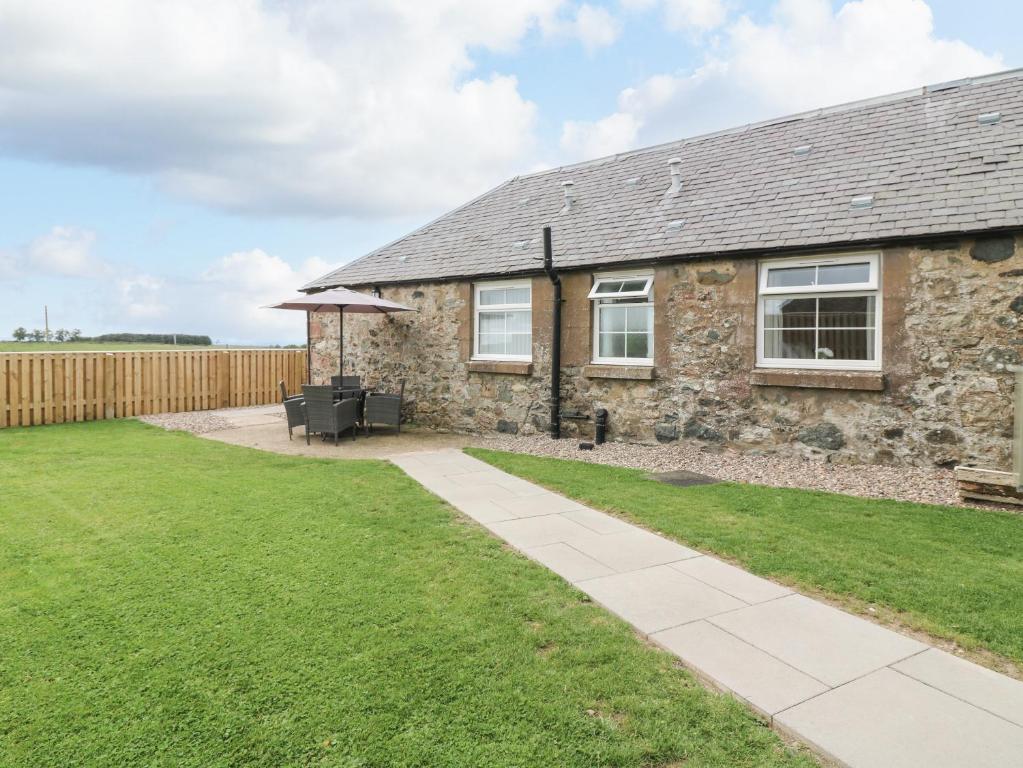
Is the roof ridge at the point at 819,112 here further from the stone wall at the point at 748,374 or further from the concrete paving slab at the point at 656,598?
the concrete paving slab at the point at 656,598

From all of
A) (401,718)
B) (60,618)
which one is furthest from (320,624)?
(60,618)

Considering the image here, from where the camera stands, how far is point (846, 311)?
7.73 m

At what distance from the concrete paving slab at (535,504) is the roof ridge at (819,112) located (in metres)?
8.42

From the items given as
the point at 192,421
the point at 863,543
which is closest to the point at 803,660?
the point at 863,543

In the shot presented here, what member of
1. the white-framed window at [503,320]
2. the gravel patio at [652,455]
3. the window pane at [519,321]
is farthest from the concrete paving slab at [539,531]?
the window pane at [519,321]

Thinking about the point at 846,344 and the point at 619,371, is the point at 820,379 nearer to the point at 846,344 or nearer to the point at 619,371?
the point at 846,344

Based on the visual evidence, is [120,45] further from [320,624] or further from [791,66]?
[791,66]

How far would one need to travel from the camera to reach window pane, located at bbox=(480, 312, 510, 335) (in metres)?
10.9

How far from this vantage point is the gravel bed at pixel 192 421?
11.1 m

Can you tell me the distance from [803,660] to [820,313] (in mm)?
6173

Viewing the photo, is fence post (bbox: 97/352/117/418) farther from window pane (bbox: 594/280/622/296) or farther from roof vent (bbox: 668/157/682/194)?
roof vent (bbox: 668/157/682/194)

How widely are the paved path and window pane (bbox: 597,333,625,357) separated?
16.9ft

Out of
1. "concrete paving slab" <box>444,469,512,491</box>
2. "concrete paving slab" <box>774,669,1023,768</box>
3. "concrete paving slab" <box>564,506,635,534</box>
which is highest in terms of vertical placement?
"concrete paving slab" <box>444,469,512,491</box>

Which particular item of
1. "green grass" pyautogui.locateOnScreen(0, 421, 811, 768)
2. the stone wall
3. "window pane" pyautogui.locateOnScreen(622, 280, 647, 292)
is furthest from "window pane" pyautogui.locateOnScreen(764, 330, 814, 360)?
"green grass" pyautogui.locateOnScreen(0, 421, 811, 768)
